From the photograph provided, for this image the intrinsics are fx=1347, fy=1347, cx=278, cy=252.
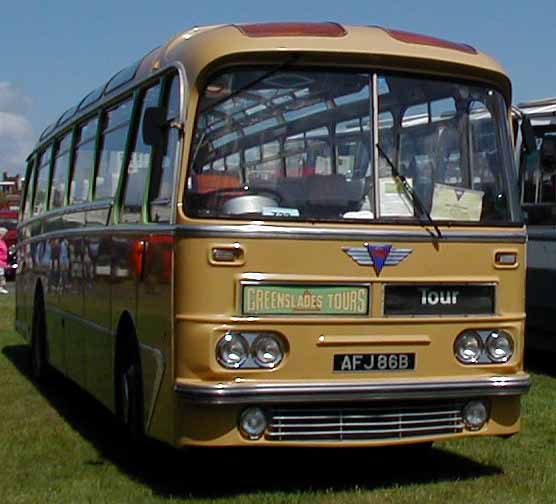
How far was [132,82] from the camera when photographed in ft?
31.6

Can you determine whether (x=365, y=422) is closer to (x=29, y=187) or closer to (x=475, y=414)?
(x=475, y=414)

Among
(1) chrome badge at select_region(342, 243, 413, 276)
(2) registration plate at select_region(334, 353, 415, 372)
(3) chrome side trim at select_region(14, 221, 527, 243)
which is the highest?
(3) chrome side trim at select_region(14, 221, 527, 243)

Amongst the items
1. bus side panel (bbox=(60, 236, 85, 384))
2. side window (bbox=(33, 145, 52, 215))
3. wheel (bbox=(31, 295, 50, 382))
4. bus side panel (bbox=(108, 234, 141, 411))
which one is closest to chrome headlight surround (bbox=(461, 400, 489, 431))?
bus side panel (bbox=(108, 234, 141, 411))

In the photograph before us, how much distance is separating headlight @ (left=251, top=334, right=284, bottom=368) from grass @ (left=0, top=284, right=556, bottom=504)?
806 millimetres

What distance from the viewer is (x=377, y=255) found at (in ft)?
25.8

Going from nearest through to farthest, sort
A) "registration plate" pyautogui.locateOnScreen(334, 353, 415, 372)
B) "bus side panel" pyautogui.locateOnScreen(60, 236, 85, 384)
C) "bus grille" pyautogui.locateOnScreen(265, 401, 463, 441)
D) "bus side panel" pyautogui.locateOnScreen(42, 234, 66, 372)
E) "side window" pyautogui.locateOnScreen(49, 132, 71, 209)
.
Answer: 1. "bus grille" pyautogui.locateOnScreen(265, 401, 463, 441)
2. "registration plate" pyautogui.locateOnScreen(334, 353, 415, 372)
3. "bus side panel" pyautogui.locateOnScreen(60, 236, 85, 384)
4. "bus side panel" pyautogui.locateOnScreen(42, 234, 66, 372)
5. "side window" pyautogui.locateOnScreen(49, 132, 71, 209)

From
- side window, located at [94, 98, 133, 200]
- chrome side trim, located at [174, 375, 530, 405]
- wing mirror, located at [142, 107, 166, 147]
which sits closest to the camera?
chrome side trim, located at [174, 375, 530, 405]

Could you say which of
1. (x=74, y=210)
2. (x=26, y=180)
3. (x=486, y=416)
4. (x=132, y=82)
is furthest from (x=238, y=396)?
(x=26, y=180)

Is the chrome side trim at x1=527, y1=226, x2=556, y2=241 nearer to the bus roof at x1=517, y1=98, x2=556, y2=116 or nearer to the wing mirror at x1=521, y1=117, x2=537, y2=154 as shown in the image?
the bus roof at x1=517, y1=98, x2=556, y2=116

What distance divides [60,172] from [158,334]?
5564mm

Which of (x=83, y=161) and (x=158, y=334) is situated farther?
(x=83, y=161)

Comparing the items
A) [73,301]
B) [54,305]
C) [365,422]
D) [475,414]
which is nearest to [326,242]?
[365,422]

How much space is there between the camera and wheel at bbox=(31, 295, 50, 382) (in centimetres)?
1404

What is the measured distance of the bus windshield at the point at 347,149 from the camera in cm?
786
